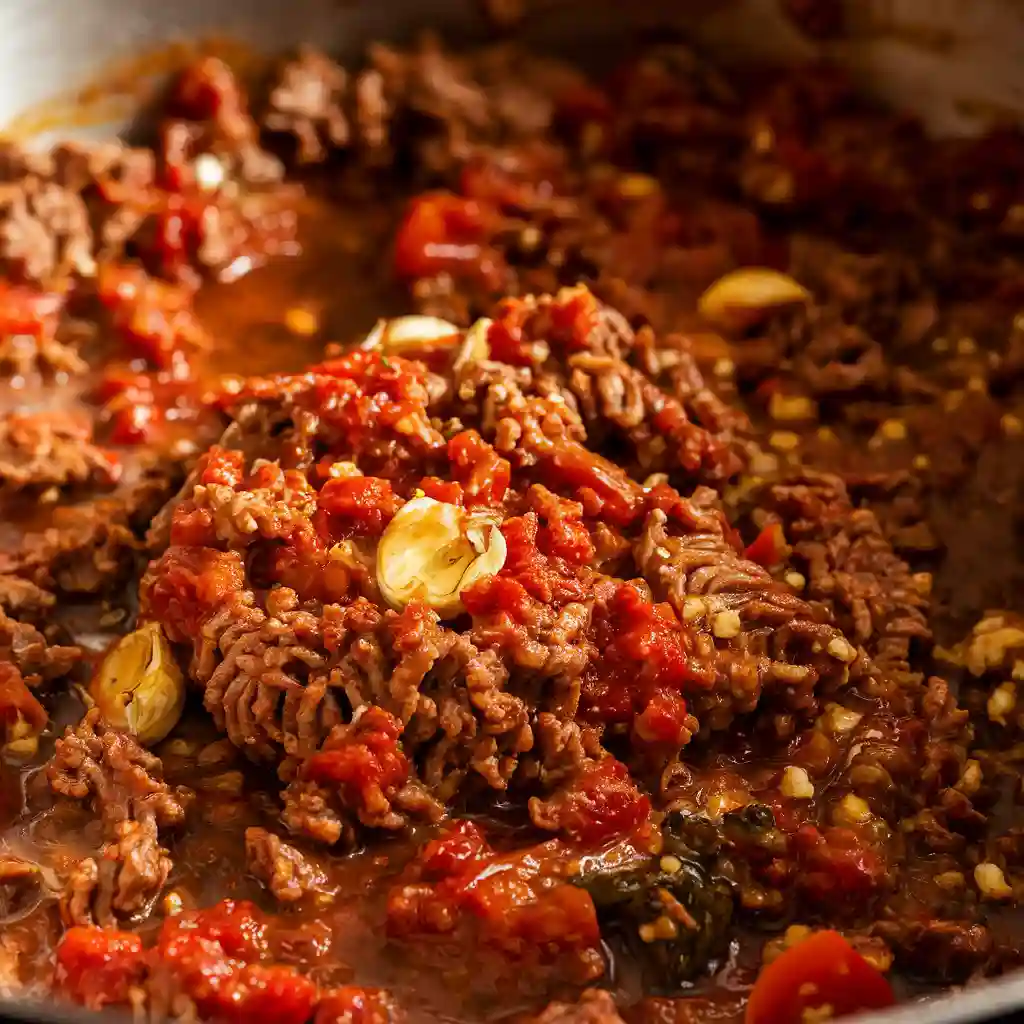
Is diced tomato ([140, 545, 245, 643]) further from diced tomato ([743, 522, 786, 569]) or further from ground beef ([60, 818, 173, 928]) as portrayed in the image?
diced tomato ([743, 522, 786, 569])

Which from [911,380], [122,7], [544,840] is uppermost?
[122,7]

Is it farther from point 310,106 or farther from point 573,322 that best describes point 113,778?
point 310,106

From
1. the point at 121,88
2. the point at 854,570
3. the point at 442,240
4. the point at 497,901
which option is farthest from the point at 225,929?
the point at 121,88

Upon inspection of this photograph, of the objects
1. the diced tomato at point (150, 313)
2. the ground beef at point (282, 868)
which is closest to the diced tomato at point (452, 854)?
the ground beef at point (282, 868)

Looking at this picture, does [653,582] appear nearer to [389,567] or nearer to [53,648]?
[389,567]

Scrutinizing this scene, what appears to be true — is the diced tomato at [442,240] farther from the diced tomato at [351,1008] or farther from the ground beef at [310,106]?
the diced tomato at [351,1008]

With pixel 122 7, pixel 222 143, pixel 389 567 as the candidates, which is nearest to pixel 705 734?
pixel 389 567
